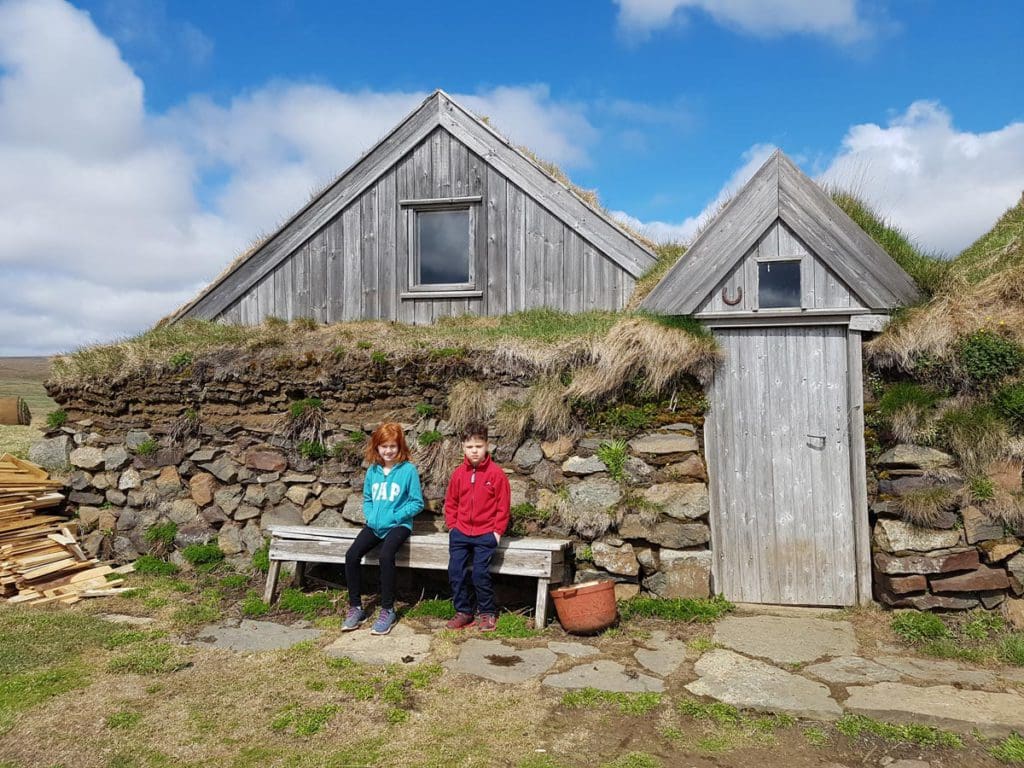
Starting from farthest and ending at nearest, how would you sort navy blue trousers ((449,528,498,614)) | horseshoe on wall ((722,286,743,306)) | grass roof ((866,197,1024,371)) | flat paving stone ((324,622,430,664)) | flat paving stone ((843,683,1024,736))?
horseshoe on wall ((722,286,743,306))
grass roof ((866,197,1024,371))
navy blue trousers ((449,528,498,614))
flat paving stone ((324,622,430,664))
flat paving stone ((843,683,1024,736))

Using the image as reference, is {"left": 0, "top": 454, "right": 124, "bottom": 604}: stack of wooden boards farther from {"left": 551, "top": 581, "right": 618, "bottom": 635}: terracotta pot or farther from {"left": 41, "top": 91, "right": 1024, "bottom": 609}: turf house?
{"left": 551, "top": 581, "right": 618, "bottom": 635}: terracotta pot

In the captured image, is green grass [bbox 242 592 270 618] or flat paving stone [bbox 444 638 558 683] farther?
green grass [bbox 242 592 270 618]

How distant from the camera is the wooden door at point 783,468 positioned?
647 cm

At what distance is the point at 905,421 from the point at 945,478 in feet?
1.85

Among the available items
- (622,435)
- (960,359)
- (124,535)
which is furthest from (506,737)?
(124,535)

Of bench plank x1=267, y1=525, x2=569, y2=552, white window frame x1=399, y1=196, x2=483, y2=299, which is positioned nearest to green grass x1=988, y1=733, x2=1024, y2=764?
bench plank x1=267, y1=525, x2=569, y2=552

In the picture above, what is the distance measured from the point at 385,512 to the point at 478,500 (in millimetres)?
875

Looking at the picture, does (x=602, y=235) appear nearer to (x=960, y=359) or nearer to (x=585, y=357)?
(x=585, y=357)

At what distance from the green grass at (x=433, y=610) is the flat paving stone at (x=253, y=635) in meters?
0.84

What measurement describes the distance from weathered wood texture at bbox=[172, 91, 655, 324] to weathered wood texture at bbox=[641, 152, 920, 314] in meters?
1.92

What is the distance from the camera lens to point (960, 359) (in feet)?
20.0

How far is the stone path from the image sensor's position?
430 centimetres

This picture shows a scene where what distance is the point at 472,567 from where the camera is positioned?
6.05 metres

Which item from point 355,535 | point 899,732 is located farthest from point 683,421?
point 355,535
